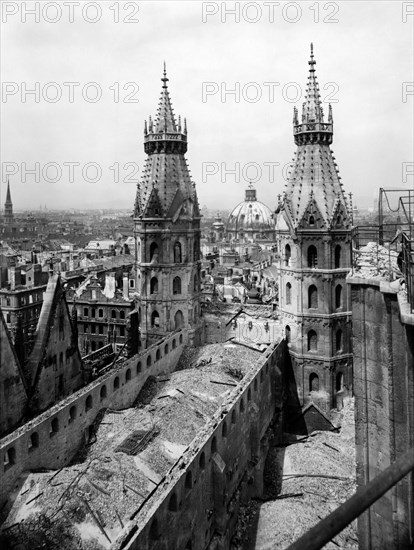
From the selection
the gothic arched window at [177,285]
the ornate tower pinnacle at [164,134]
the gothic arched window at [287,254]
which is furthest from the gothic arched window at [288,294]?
the ornate tower pinnacle at [164,134]

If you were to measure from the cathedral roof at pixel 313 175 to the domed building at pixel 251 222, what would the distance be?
131 metres

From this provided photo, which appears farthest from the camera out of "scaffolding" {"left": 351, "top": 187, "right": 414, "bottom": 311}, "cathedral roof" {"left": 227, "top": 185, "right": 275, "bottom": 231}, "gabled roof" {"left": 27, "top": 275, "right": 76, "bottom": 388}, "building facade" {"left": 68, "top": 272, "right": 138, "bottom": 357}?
"cathedral roof" {"left": 227, "top": 185, "right": 275, "bottom": 231}

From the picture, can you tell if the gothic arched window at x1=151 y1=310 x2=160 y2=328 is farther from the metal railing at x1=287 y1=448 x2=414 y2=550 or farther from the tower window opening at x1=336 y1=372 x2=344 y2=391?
the metal railing at x1=287 y1=448 x2=414 y2=550

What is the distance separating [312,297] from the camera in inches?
Result: 1646

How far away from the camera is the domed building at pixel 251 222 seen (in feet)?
583

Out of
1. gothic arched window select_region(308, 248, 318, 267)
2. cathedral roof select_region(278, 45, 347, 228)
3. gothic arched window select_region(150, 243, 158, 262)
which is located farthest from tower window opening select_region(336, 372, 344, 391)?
gothic arched window select_region(150, 243, 158, 262)

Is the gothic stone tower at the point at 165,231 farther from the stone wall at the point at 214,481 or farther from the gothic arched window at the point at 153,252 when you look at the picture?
the stone wall at the point at 214,481

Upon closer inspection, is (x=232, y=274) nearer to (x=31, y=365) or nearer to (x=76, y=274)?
(x=76, y=274)

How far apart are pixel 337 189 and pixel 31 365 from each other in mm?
26052

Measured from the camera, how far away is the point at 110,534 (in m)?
20.2

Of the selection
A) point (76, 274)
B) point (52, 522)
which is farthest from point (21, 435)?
point (76, 274)

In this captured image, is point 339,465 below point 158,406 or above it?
below

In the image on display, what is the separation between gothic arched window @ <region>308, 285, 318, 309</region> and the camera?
41503 millimetres

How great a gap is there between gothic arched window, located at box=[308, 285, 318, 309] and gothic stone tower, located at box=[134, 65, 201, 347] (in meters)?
10.6
